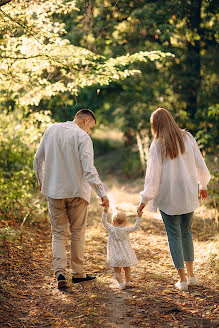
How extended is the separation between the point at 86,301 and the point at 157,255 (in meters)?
2.01

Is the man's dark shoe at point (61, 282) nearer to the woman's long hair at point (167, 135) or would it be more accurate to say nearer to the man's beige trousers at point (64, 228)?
the man's beige trousers at point (64, 228)

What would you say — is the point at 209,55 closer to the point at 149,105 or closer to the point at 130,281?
the point at 149,105

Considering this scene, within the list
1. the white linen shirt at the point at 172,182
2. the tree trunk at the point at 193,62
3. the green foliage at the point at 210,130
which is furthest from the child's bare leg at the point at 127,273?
the tree trunk at the point at 193,62


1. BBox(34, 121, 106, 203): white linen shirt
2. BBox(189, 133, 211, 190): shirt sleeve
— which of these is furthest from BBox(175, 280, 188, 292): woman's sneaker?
BBox(34, 121, 106, 203): white linen shirt

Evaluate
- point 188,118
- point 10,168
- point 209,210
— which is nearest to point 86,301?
point 10,168

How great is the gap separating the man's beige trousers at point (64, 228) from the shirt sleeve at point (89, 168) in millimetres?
317

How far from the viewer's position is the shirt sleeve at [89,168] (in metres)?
4.29

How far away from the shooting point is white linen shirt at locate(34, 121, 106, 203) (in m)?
4.41

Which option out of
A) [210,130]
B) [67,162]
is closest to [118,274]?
[67,162]

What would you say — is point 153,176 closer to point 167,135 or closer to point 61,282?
point 167,135

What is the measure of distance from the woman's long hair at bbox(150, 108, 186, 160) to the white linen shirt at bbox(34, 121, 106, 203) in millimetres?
748

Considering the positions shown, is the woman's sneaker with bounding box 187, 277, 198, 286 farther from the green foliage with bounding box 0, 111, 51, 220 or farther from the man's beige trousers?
the green foliage with bounding box 0, 111, 51, 220

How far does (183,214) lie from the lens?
440 centimetres

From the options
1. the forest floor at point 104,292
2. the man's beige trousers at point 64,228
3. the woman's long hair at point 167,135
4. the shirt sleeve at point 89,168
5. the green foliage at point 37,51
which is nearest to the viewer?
the forest floor at point 104,292
